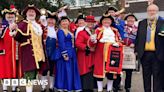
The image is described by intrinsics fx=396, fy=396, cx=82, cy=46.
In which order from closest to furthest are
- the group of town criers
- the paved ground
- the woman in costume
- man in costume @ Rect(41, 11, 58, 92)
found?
the group of town criers
the woman in costume
man in costume @ Rect(41, 11, 58, 92)
the paved ground

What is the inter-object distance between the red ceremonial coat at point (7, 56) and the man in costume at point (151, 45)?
101 inches

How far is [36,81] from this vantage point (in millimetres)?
7988

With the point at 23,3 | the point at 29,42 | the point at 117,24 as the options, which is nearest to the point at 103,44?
the point at 117,24

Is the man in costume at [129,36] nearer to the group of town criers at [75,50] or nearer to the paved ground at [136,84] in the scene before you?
the group of town criers at [75,50]

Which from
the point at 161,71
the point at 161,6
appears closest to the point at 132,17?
the point at 161,71

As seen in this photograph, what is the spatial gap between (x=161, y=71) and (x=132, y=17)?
61.3 inches

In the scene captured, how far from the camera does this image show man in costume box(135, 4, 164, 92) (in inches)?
301

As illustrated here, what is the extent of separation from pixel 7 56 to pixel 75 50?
1442mm

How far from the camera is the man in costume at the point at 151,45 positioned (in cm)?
765

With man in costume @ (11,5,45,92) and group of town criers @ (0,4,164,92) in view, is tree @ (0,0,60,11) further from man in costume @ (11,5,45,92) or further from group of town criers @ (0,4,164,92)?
man in costume @ (11,5,45,92)

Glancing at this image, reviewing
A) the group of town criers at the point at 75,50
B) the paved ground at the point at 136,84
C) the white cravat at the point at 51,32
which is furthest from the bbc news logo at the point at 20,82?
the white cravat at the point at 51,32

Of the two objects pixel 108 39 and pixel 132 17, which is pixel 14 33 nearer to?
pixel 108 39

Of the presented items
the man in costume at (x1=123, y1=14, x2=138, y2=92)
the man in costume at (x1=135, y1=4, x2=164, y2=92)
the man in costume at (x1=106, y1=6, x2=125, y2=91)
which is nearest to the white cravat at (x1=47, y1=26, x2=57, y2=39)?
the man in costume at (x1=106, y1=6, x2=125, y2=91)

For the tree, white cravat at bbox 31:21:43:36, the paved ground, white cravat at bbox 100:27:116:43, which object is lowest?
the paved ground
